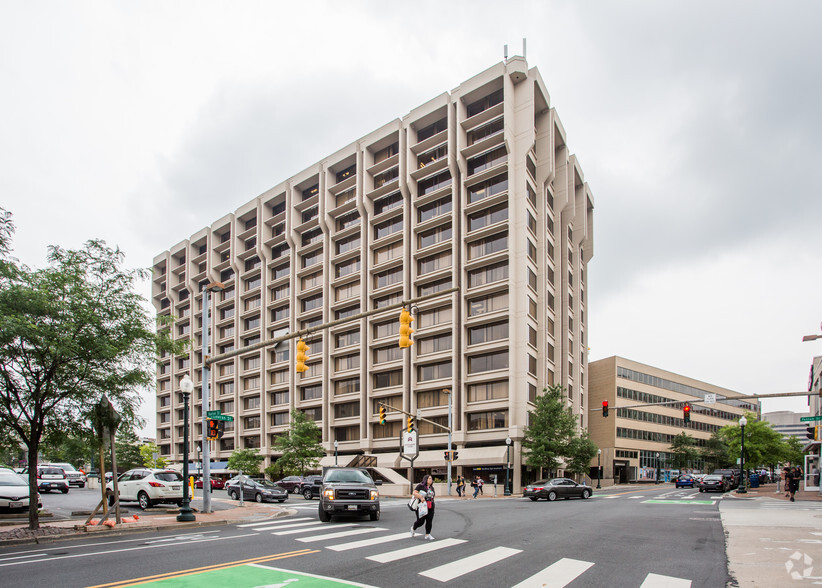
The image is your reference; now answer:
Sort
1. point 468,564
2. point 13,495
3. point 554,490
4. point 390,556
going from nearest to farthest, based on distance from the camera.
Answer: point 468,564
point 390,556
point 13,495
point 554,490

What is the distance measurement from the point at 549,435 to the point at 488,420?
6.24 metres

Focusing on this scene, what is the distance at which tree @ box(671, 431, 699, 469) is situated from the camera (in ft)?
299

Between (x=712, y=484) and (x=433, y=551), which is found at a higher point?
(x=433, y=551)

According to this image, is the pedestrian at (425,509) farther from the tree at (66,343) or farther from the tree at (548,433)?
the tree at (548,433)

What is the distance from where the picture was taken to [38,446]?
59.4 ft

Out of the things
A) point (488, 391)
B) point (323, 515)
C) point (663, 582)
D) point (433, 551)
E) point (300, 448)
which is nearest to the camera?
point (663, 582)

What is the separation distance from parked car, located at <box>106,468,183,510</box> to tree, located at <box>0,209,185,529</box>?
6.49 meters

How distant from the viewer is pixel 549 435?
50031 mm

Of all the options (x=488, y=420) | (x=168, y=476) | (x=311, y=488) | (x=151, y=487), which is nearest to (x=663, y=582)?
(x=151, y=487)

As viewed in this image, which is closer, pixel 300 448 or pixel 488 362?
pixel 488 362

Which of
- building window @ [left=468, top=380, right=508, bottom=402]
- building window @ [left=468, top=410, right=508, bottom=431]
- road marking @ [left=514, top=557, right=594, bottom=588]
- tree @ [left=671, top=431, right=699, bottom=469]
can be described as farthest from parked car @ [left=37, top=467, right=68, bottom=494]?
tree @ [left=671, top=431, right=699, bottom=469]

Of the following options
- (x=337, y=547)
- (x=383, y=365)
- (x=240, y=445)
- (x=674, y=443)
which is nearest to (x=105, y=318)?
(x=337, y=547)

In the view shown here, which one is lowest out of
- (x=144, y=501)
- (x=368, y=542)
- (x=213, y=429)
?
(x=144, y=501)

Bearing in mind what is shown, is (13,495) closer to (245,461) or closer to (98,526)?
(98,526)
